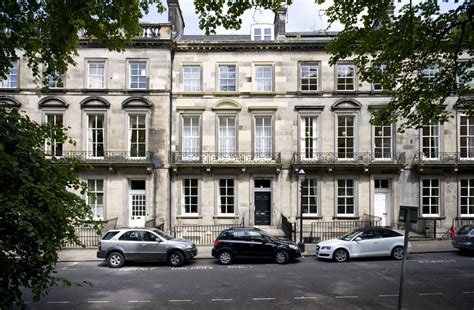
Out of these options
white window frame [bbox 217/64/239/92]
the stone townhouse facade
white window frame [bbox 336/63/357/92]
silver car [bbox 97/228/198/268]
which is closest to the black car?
silver car [bbox 97/228/198/268]

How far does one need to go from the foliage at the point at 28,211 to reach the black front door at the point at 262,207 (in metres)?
17.3

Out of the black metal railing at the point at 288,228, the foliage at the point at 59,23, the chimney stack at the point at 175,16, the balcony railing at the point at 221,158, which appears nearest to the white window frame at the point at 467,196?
the black metal railing at the point at 288,228

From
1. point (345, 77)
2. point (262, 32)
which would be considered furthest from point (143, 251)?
point (345, 77)

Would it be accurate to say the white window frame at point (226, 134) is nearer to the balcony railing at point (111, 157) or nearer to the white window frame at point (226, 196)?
the white window frame at point (226, 196)

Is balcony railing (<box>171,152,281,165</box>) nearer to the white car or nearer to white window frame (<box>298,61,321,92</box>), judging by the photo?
white window frame (<box>298,61,321,92</box>)

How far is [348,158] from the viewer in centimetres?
2350

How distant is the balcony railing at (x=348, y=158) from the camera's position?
2288 centimetres

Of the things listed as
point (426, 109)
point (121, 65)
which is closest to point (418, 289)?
point (426, 109)

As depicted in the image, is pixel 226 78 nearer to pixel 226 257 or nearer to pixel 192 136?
pixel 192 136

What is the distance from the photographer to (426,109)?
12070 millimetres

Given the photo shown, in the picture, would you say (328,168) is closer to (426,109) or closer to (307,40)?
(307,40)

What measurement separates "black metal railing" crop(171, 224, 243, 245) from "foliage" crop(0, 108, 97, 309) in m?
15.9

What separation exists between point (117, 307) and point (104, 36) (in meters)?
7.49

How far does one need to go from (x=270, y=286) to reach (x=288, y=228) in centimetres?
945
